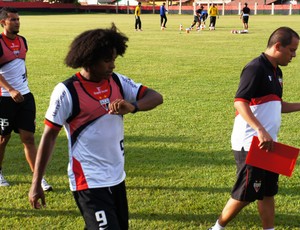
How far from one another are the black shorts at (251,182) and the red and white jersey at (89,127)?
1185mm

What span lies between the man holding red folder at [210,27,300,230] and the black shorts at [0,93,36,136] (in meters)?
2.65

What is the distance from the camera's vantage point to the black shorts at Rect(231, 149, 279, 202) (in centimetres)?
399

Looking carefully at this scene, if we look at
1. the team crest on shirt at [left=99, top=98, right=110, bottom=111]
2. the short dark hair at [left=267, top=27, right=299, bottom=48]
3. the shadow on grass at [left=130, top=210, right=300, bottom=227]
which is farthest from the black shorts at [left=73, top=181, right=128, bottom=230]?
the short dark hair at [left=267, top=27, right=299, bottom=48]

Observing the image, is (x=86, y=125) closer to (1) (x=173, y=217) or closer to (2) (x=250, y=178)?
(2) (x=250, y=178)

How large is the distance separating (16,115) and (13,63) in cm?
61

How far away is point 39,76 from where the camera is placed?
14.3m

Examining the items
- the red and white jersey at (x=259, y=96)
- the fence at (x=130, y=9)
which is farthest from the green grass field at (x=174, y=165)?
the fence at (x=130, y=9)

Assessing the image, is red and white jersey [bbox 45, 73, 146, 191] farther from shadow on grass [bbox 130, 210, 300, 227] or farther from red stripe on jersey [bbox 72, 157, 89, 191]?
shadow on grass [bbox 130, 210, 300, 227]

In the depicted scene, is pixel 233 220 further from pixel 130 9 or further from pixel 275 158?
pixel 130 9

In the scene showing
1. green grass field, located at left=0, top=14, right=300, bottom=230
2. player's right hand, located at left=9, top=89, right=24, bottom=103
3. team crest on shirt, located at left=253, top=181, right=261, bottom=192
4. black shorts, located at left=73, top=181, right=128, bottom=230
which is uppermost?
player's right hand, located at left=9, top=89, right=24, bottom=103

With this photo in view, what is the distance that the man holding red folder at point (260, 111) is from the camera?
12.5ft

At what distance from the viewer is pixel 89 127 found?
323cm

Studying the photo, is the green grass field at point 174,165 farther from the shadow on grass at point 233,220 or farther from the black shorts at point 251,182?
the black shorts at point 251,182

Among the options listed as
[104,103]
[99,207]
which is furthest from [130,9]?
[99,207]
